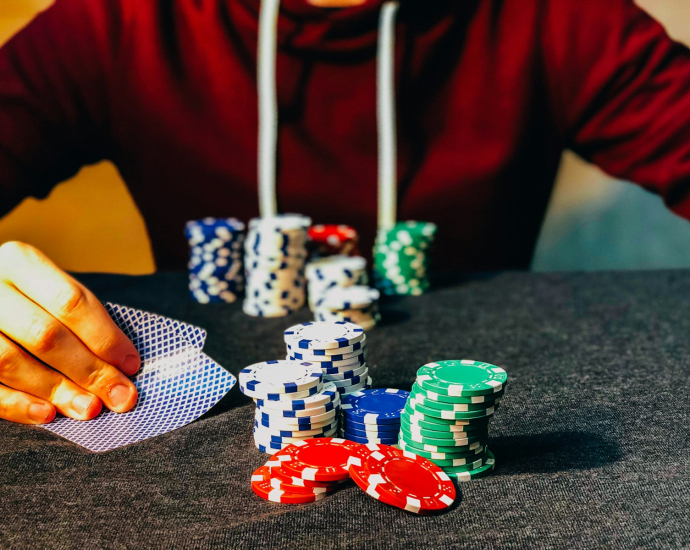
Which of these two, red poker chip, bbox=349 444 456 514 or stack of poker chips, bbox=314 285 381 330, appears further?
stack of poker chips, bbox=314 285 381 330

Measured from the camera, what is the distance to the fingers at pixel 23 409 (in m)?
1.45

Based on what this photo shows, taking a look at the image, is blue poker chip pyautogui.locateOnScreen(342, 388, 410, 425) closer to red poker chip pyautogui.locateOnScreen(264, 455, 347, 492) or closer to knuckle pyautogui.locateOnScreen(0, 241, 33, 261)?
red poker chip pyautogui.locateOnScreen(264, 455, 347, 492)

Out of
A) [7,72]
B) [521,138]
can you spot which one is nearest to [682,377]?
[521,138]

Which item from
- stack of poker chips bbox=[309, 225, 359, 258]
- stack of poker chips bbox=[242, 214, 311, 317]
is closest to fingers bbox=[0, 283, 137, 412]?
stack of poker chips bbox=[242, 214, 311, 317]

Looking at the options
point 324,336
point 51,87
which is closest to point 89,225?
point 51,87

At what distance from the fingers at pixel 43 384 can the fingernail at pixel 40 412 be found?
0.02 m

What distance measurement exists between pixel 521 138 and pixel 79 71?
6.03 feet

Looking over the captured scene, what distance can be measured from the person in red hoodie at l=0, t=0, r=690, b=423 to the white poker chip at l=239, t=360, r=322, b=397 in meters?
1.68

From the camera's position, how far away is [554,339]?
80.3 inches

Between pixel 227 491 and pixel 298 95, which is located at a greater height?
pixel 298 95

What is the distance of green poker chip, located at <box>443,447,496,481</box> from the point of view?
47.2 inches

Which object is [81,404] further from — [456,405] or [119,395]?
[456,405]

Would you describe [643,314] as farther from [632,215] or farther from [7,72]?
[7,72]

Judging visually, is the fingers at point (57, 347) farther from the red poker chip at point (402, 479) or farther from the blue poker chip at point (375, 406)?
the red poker chip at point (402, 479)
